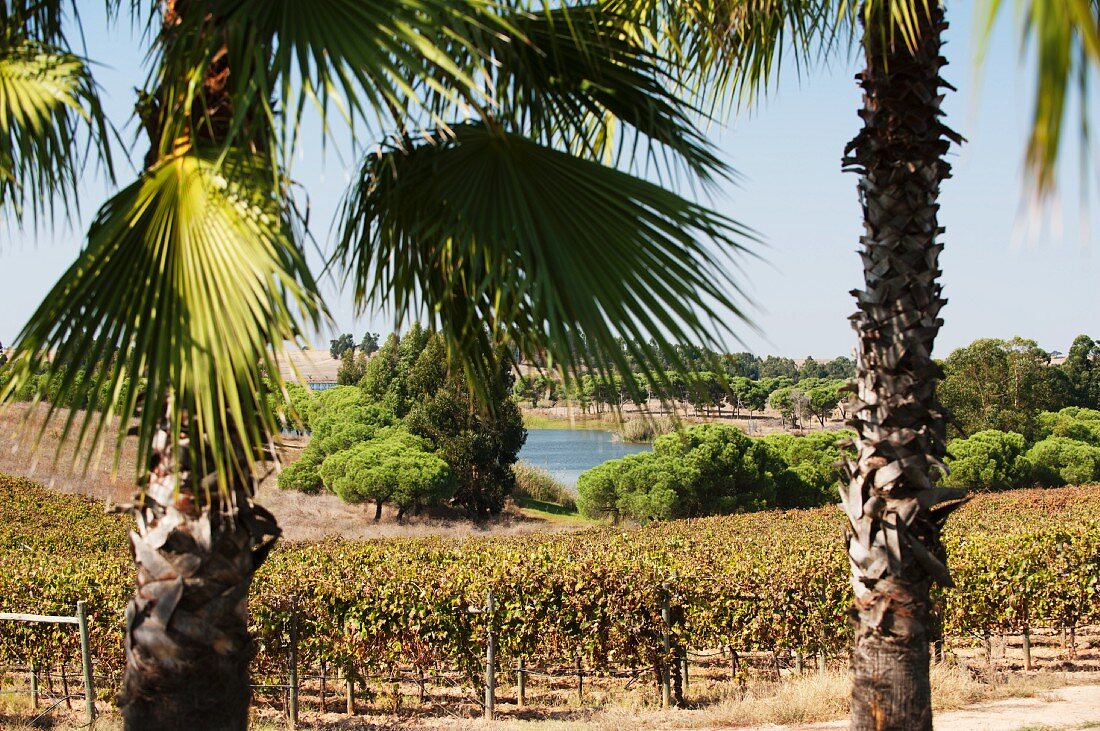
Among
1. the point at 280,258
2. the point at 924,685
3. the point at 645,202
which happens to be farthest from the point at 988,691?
the point at 280,258

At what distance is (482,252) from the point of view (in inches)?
137

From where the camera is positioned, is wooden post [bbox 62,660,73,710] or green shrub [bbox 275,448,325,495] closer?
wooden post [bbox 62,660,73,710]

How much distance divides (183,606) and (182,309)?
3.46 feet

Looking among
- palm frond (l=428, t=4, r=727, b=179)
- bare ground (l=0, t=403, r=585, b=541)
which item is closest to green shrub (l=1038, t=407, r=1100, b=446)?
bare ground (l=0, t=403, r=585, b=541)

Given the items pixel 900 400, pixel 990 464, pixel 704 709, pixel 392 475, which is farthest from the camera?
pixel 990 464

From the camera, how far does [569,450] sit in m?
106

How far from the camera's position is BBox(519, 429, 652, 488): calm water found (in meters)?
83.0

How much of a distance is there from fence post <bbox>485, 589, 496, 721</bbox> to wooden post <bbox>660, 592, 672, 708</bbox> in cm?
192

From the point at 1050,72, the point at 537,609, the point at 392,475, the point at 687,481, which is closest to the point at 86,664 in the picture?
the point at 537,609

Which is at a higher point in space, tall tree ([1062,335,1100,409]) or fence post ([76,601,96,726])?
tall tree ([1062,335,1100,409])

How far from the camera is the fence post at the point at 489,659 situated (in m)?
11.0

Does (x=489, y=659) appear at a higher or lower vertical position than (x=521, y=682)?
higher

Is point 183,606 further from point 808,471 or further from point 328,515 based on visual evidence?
point 328,515

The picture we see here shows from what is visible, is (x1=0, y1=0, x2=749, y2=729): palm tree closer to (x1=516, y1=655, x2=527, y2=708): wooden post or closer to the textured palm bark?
the textured palm bark
